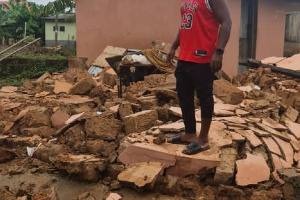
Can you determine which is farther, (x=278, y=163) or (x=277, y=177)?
(x=278, y=163)

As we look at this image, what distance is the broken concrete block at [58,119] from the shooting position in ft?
18.5

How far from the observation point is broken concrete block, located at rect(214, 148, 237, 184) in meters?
3.61

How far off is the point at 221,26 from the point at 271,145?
1.58 m

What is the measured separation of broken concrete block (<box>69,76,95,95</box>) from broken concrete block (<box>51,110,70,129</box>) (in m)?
2.07

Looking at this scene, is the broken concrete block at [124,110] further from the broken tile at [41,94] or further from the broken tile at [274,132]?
the broken tile at [41,94]

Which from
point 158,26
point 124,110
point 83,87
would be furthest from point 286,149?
point 158,26

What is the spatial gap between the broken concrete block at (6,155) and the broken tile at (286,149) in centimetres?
315

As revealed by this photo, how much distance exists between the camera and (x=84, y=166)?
3.80 meters

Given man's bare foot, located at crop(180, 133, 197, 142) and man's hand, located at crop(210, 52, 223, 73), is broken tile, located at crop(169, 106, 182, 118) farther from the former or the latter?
man's hand, located at crop(210, 52, 223, 73)

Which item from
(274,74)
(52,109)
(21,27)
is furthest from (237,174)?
(21,27)

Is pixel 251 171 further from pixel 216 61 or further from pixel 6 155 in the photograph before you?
pixel 6 155

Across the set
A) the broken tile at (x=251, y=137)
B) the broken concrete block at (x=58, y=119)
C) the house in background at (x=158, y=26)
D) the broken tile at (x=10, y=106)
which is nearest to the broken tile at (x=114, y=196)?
the broken tile at (x=251, y=137)

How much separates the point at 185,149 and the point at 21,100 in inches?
185

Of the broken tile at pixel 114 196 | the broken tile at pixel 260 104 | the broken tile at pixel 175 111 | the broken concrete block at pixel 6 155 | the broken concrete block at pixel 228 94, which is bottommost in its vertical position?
the broken tile at pixel 114 196
